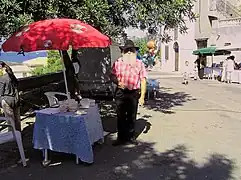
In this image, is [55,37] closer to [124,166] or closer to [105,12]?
[124,166]

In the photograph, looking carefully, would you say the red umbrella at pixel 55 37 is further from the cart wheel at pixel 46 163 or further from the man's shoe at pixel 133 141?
the man's shoe at pixel 133 141

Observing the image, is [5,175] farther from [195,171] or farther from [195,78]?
[195,78]

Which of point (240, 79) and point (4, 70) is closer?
point (4, 70)

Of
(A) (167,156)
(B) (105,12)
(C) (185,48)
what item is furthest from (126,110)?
(C) (185,48)

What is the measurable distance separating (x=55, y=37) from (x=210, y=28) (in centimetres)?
2786

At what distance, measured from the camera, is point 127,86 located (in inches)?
262

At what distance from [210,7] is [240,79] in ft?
38.9

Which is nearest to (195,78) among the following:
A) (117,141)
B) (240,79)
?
(240,79)

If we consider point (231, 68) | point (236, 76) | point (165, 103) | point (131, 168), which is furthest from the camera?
point (231, 68)

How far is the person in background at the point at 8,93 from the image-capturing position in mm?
6855

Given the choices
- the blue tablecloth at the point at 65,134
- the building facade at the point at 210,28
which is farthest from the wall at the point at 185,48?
the blue tablecloth at the point at 65,134

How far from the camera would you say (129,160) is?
5902 millimetres

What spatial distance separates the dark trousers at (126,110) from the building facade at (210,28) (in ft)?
65.9

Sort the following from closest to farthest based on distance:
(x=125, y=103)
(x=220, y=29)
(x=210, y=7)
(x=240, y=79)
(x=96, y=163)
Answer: (x=96, y=163)
(x=125, y=103)
(x=240, y=79)
(x=220, y=29)
(x=210, y=7)
